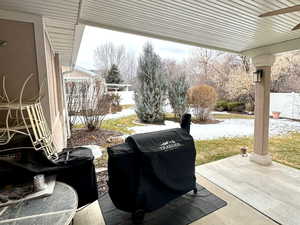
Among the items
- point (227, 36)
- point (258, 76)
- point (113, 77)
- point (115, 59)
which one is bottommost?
point (258, 76)

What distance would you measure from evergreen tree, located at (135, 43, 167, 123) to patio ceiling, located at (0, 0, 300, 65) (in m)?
4.67

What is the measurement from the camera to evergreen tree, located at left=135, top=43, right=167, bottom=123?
763cm

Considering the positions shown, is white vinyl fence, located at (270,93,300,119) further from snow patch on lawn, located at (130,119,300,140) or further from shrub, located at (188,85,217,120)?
shrub, located at (188,85,217,120)

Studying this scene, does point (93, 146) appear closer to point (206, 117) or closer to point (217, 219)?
point (217, 219)

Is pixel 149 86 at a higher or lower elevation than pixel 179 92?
higher

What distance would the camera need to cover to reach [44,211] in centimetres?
113

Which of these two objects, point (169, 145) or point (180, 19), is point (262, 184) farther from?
point (180, 19)

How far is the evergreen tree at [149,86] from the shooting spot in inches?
301

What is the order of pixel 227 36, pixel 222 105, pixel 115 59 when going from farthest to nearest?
pixel 115 59 → pixel 222 105 → pixel 227 36

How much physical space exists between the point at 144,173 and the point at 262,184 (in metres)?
2.13

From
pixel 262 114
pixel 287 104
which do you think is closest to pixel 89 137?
pixel 262 114

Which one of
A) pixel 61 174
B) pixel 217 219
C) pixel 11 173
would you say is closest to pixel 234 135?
pixel 217 219

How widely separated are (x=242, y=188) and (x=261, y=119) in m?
1.50

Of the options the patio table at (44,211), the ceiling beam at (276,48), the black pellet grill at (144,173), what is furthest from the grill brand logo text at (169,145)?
the ceiling beam at (276,48)
